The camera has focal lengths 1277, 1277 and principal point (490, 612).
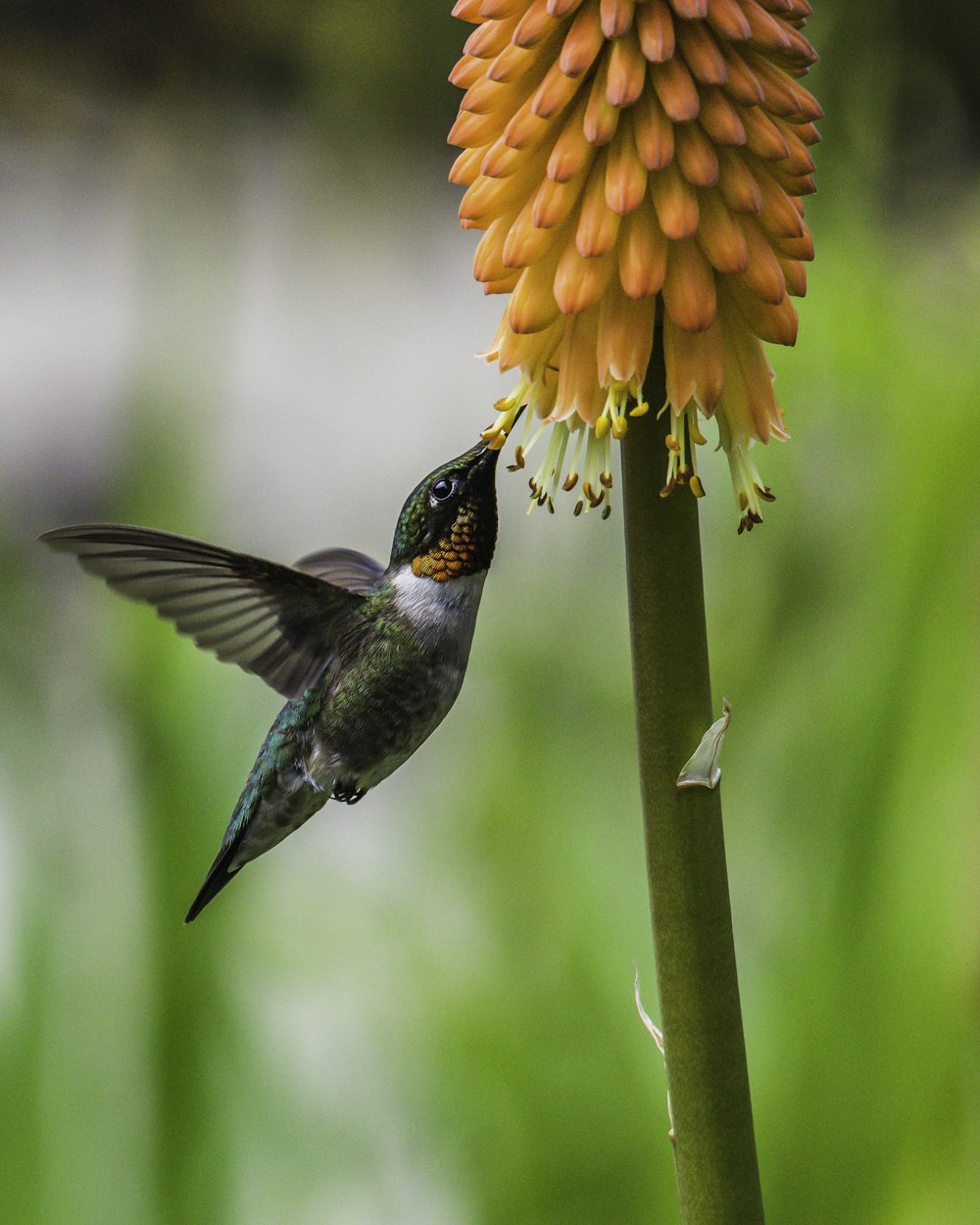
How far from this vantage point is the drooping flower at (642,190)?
867 mm

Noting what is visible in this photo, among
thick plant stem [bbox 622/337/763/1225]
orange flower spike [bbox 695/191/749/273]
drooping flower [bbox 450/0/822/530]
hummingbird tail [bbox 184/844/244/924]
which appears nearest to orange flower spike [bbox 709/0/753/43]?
drooping flower [bbox 450/0/822/530]

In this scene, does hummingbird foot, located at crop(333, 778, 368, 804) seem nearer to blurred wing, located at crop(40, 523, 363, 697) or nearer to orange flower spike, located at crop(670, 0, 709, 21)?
blurred wing, located at crop(40, 523, 363, 697)

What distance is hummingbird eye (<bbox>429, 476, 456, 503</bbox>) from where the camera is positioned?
126 cm

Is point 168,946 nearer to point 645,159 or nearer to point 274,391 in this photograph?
point 274,391

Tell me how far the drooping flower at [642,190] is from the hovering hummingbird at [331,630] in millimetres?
317

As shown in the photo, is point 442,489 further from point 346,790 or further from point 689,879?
point 689,879

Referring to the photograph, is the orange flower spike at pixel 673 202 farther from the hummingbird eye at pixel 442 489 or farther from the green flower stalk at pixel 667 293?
the hummingbird eye at pixel 442 489

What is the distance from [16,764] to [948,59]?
88.3 inches

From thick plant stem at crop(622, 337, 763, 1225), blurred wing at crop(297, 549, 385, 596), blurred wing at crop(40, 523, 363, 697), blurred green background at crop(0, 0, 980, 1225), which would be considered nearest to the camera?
thick plant stem at crop(622, 337, 763, 1225)

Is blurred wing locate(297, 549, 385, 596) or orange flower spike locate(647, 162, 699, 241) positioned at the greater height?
orange flower spike locate(647, 162, 699, 241)

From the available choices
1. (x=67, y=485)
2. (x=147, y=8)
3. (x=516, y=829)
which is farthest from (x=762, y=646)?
(x=147, y=8)

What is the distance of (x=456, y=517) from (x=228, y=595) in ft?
0.93

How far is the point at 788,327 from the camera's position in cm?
90

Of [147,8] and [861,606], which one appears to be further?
[147,8]
